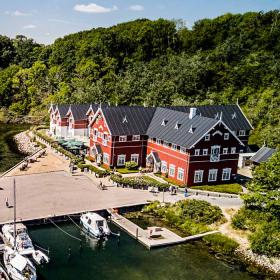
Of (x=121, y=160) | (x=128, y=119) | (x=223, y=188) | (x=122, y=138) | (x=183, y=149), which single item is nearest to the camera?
(x=223, y=188)

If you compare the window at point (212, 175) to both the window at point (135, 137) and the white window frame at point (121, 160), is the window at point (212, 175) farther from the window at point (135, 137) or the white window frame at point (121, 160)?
the white window frame at point (121, 160)

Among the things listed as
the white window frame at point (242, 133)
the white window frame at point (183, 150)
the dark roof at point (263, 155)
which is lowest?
the dark roof at point (263, 155)

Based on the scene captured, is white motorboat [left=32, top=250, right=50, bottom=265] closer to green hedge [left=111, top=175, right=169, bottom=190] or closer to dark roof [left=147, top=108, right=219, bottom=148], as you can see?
green hedge [left=111, top=175, right=169, bottom=190]

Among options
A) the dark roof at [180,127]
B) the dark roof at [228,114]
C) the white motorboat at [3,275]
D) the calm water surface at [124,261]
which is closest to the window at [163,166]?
the dark roof at [180,127]

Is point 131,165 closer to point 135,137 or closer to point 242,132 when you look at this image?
point 135,137

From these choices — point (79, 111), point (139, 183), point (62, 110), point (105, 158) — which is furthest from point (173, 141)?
point (62, 110)

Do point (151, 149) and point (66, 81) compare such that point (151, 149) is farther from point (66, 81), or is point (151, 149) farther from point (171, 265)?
point (66, 81)

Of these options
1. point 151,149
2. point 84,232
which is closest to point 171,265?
point 84,232
